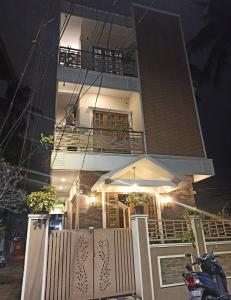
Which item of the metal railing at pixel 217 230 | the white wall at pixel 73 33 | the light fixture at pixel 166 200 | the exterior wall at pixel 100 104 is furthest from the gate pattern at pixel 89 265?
the white wall at pixel 73 33

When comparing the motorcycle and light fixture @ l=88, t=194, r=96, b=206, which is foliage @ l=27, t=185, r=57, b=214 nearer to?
light fixture @ l=88, t=194, r=96, b=206

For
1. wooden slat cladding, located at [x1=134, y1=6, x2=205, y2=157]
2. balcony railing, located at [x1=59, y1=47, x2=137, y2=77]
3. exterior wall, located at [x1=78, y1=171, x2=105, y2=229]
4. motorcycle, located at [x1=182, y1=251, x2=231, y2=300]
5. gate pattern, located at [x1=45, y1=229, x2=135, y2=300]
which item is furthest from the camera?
balcony railing, located at [x1=59, y1=47, x2=137, y2=77]

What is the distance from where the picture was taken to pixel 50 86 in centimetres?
948

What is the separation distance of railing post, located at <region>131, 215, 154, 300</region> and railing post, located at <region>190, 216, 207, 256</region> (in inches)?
64.5

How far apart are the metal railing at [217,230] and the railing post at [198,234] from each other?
30 centimetres

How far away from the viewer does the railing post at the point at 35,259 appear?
17.6 ft

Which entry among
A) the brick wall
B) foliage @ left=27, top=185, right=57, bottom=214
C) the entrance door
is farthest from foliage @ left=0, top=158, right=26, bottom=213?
the brick wall

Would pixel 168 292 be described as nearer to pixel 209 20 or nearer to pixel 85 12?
pixel 85 12

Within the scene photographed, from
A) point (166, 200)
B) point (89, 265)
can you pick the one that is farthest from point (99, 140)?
point (89, 265)

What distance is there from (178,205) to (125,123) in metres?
4.03

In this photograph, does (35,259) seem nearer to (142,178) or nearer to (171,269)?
(171,269)

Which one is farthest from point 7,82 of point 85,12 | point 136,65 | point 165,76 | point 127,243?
point 127,243

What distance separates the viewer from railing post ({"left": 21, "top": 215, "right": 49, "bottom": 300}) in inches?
211

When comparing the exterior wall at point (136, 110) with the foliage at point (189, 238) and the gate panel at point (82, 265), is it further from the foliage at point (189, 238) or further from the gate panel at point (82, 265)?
the gate panel at point (82, 265)
